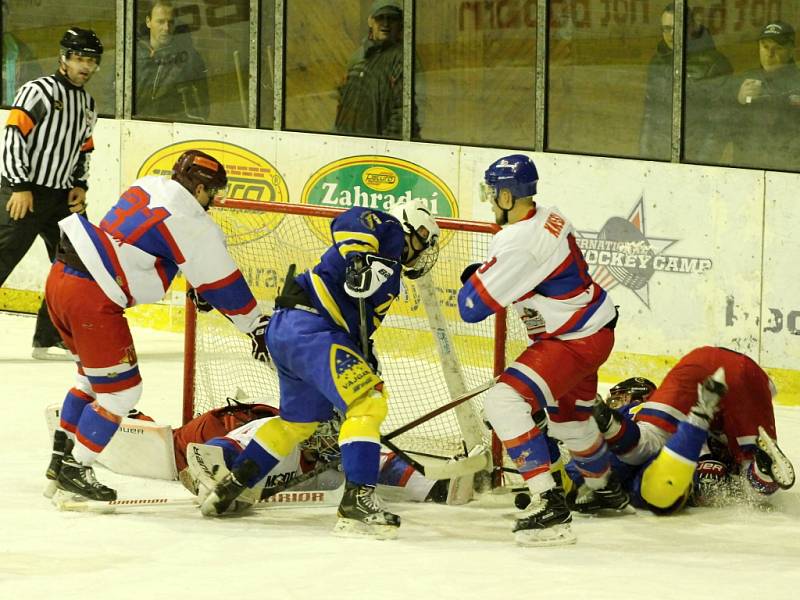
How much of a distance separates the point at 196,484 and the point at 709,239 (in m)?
2.75

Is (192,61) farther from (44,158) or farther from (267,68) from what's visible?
(44,158)

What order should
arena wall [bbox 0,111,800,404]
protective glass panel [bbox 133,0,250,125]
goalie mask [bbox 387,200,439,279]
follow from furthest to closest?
protective glass panel [bbox 133,0,250,125], arena wall [bbox 0,111,800,404], goalie mask [bbox 387,200,439,279]

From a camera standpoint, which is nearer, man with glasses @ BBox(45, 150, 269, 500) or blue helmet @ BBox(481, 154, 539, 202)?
blue helmet @ BBox(481, 154, 539, 202)

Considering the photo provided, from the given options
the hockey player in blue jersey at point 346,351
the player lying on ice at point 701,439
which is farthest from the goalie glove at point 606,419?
the hockey player in blue jersey at point 346,351

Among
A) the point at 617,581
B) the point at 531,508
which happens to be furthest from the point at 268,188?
the point at 617,581

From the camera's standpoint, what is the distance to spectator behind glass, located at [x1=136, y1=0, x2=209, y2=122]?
8219 mm

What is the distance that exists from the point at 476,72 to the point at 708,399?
3.15m

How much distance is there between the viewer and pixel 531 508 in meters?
4.41

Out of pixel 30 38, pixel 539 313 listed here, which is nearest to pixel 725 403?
pixel 539 313

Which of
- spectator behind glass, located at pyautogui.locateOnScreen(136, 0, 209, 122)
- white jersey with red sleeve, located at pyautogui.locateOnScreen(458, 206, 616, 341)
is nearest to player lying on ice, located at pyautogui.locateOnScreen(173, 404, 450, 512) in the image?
white jersey with red sleeve, located at pyautogui.locateOnScreen(458, 206, 616, 341)

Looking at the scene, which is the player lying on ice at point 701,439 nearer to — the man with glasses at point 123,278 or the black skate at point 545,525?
the black skate at point 545,525

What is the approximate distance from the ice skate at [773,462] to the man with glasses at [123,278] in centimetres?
159

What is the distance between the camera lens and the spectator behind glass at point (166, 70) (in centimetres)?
822

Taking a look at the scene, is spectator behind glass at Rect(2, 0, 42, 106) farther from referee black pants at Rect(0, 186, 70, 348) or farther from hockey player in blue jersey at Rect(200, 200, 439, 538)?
hockey player in blue jersey at Rect(200, 200, 439, 538)
